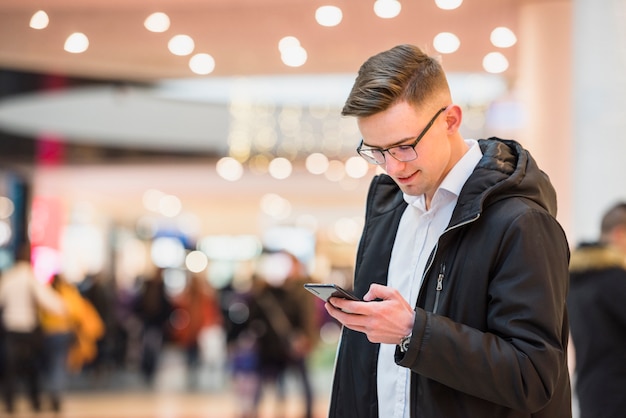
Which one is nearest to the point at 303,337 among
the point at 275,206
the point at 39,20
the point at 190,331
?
the point at 39,20

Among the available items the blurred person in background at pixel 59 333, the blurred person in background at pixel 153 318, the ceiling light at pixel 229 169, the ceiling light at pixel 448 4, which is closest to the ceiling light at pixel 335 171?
the ceiling light at pixel 229 169

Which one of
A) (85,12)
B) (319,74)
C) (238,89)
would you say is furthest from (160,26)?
(238,89)

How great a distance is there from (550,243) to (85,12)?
5.06m

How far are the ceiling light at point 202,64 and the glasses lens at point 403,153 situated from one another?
5343 millimetres

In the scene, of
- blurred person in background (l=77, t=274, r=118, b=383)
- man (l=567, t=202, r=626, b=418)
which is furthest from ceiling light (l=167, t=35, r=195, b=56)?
blurred person in background (l=77, t=274, r=118, b=383)

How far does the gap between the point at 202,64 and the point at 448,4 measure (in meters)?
2.29

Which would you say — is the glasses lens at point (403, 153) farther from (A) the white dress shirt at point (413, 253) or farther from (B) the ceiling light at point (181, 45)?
(B) the ceiling light at point (181, 45)

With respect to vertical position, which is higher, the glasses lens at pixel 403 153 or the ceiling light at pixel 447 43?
Result: the ceiling light at pixel 447 43

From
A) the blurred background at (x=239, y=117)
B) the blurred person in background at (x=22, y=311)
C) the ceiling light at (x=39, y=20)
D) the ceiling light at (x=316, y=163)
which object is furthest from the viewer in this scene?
the ceiling light at (x=316, y=163)

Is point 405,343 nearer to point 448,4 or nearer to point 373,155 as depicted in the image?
point 373,155

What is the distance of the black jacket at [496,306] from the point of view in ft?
5.23

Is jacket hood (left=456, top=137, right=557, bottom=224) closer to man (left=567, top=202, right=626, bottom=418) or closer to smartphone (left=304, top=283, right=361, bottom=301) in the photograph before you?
smartphone (left=304, top=283, right=361, bottom=301)

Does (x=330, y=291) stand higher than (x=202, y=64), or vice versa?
(x=202, y=64)

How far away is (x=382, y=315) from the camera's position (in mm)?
1592
